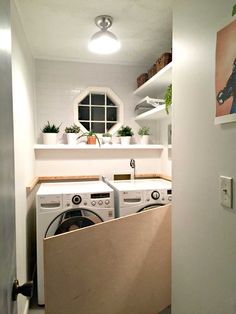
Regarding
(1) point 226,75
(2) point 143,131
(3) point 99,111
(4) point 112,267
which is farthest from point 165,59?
(4) point 112,267

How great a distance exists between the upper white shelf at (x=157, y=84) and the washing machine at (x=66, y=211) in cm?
128

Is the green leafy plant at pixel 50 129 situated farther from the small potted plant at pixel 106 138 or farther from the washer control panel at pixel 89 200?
the washer control panel at pixel 89 200

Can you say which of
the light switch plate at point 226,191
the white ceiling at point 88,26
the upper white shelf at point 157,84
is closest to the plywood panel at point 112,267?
the light switch plate at point 226,191

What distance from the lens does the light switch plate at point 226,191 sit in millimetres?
1005

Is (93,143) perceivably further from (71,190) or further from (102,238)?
(102,238)

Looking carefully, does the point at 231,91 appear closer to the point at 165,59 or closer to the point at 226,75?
the point at 226,75

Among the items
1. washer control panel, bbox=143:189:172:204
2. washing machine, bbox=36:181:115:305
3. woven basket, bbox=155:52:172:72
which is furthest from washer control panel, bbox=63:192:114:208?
woven basket, bbox=155:52:172:72

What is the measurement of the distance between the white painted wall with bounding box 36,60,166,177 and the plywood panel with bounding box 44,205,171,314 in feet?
5.16

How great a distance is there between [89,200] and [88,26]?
1.65 meters

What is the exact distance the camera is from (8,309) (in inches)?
31.8

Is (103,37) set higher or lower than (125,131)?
higher

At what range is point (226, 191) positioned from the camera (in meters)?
1.03

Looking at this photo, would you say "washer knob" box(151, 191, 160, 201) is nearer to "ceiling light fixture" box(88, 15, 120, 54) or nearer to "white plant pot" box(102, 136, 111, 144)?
"white plant pot" box(102, 136, 111, 144)

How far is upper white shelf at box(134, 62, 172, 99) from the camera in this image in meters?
2.37
